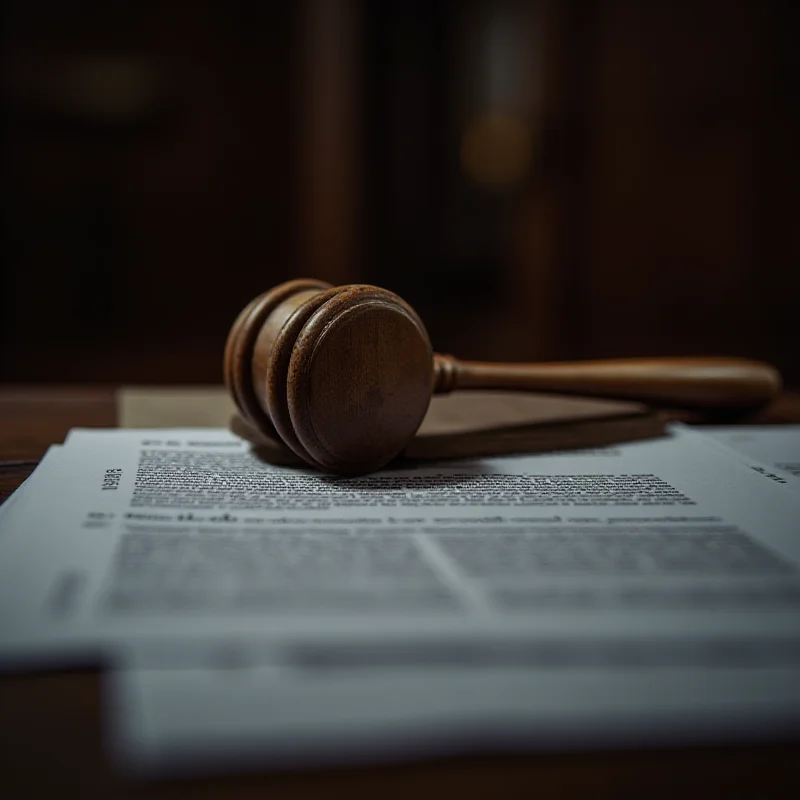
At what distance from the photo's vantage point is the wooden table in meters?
0.24

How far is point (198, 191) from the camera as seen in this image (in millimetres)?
2184

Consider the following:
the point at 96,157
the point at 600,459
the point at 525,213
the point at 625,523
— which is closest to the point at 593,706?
the point at 625,523

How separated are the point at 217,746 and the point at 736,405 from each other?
2.12ft

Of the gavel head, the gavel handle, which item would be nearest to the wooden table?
the gavel head

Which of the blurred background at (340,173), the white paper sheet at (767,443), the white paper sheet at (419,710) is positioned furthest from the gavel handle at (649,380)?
the blurred background at (340,173)

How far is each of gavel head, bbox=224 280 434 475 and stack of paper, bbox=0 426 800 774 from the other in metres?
0.03

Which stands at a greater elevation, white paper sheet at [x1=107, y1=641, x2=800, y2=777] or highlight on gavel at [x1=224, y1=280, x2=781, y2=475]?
highlight on gavel at [x1=224, y1=280, x2=781, y2=475]

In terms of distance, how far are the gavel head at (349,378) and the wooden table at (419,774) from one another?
0.92 ft

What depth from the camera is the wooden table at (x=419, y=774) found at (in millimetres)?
244

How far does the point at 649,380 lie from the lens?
767mm

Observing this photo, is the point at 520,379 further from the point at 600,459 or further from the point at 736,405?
the point at 736,405

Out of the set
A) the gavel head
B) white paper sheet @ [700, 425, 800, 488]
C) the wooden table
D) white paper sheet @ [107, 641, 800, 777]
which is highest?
the gavel head

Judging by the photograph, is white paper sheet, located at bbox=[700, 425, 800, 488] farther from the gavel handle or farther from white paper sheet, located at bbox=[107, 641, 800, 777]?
white paper sheet, located at bbox=[107, 641, 800, 777]

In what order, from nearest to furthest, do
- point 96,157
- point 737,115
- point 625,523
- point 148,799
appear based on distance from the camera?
point 148,799, point 625,523, point 737,115, point 96,157
